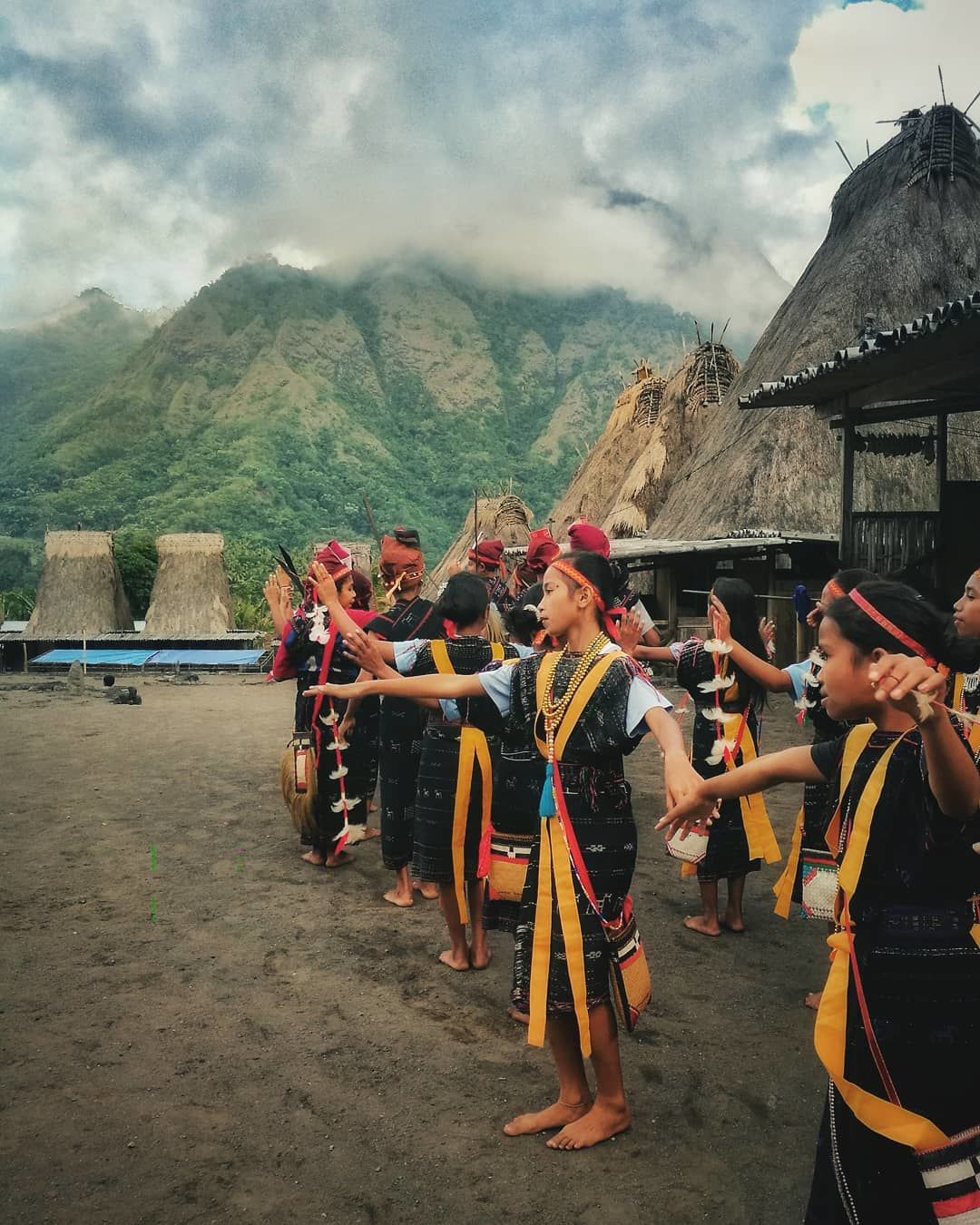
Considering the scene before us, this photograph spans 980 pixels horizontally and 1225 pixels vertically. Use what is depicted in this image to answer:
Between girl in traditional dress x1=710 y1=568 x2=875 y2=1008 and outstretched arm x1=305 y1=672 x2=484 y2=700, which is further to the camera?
girl in traditional dress x1=710 y1=568 x2=875 y2=1008

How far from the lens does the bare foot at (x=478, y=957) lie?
4.32 meters

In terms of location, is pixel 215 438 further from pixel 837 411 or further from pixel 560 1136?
pixel 560 1136

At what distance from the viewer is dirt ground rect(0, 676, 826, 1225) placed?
2.75 m

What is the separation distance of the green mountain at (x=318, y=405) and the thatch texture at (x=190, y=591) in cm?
2790

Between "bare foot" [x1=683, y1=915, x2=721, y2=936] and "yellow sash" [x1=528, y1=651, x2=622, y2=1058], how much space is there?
2078mm

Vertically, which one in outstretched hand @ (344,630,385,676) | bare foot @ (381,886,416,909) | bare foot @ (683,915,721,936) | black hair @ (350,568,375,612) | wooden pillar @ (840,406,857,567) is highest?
wooden pillar @ (840,406,857,567)

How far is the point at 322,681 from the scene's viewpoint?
5.72m

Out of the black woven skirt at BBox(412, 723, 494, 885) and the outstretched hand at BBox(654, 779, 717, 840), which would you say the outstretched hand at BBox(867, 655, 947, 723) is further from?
the black woven skirt at BBox(412, 723, 494, 885)

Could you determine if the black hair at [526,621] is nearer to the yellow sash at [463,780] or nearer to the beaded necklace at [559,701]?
the yellow sash at [463,780]

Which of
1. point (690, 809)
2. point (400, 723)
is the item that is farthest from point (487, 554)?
point (690, 809)

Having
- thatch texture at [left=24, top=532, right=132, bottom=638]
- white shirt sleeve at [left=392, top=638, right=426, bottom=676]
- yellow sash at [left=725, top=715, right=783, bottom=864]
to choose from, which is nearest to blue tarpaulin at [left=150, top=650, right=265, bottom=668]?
thatch texture at [left=24, top=532, right=132, bottom=638]

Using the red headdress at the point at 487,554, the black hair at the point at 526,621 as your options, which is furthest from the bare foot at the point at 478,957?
the red headdress at the point at 487,554

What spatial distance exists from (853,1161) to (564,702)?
134 centimetres

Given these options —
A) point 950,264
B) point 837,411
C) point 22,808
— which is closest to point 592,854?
point 22,808
